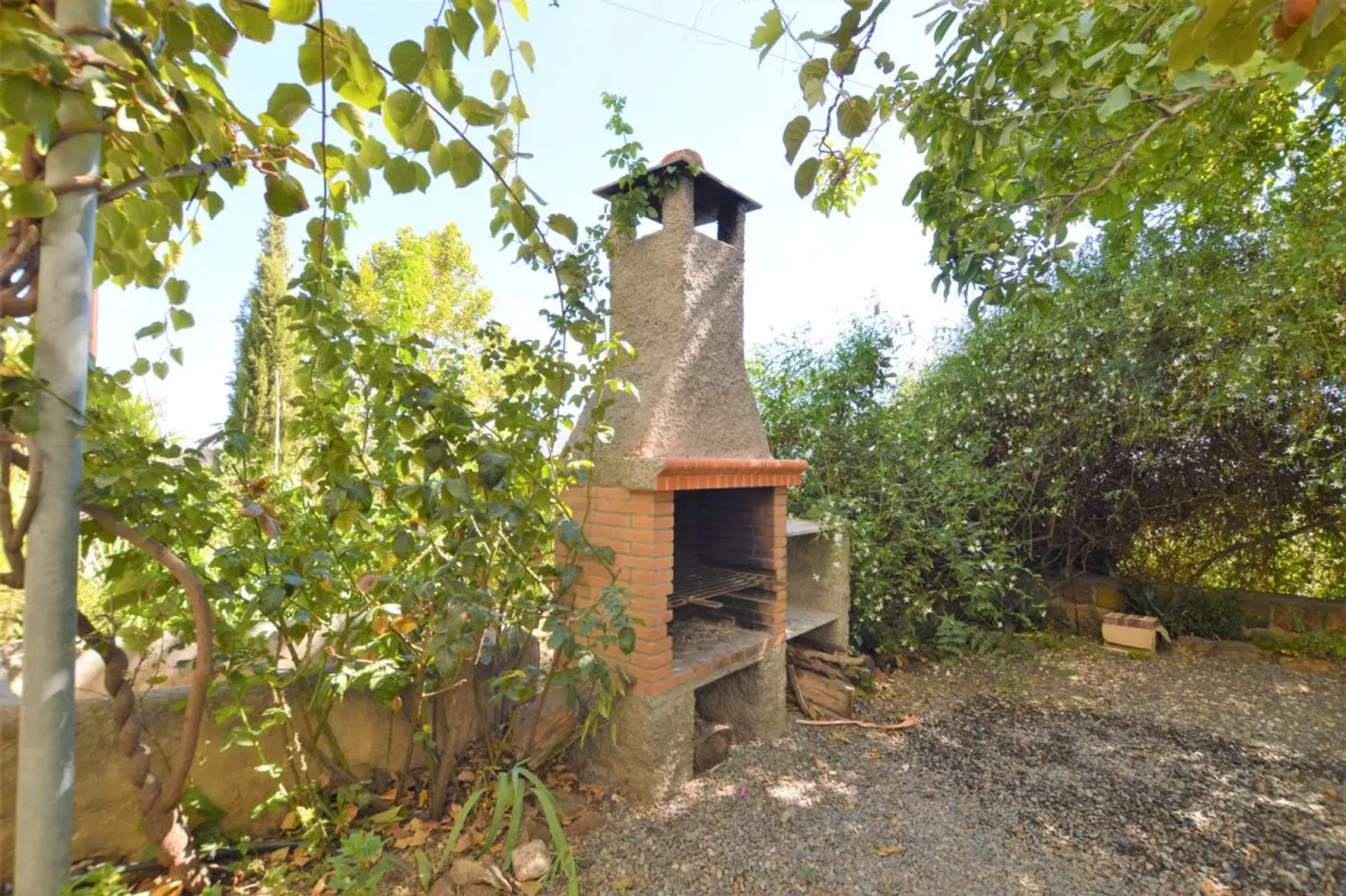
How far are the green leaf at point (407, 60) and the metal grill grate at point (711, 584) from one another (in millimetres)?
2477

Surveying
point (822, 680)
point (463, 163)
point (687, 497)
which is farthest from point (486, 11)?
point (822, 680)

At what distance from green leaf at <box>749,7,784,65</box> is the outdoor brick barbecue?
1799 mm

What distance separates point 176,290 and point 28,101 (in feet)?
3.17

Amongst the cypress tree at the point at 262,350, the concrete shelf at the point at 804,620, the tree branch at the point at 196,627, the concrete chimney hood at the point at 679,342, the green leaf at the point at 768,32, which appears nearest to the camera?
the green leaf at the point at 768,32

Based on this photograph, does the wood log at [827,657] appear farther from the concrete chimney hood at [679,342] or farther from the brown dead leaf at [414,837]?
the brown dead leaf at [414,837]

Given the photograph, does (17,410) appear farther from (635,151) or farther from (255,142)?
(635,151)

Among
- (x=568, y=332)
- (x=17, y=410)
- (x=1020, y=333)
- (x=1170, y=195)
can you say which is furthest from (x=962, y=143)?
(x=1020, y=333)

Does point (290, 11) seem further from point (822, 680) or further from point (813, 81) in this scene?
point (822, 680)

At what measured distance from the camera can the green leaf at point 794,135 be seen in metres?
1.06

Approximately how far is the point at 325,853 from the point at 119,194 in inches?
89.1

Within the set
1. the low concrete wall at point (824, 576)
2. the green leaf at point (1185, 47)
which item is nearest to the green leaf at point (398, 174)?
the green leaf at point (1185, 47)

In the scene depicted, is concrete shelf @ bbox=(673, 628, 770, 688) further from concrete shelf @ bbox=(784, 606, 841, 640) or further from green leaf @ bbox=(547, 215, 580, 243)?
green leaf @ bbox=(547, 215, 580, 243)

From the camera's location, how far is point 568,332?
2.41 metres

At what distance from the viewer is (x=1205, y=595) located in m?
5.31
